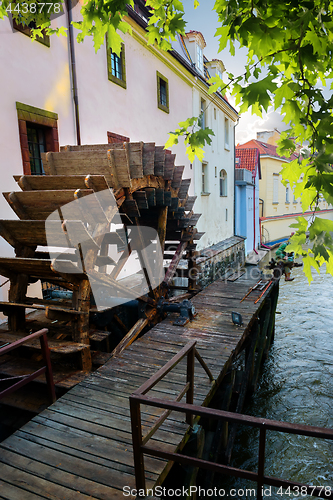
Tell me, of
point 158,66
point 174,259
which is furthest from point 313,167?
point 158,66

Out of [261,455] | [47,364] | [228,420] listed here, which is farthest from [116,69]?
[261,455]

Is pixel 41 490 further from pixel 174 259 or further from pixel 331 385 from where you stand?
pixel 331 385

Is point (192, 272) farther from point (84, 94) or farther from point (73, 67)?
point (73, 67)

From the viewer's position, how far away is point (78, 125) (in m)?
7.13

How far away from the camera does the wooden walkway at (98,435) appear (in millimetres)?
2461

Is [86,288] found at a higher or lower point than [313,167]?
lower

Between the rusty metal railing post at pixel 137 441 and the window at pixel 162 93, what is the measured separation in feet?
33.4

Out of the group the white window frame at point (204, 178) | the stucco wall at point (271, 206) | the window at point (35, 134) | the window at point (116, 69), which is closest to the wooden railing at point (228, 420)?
the window at point (35, 134)

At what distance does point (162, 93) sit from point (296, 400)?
982 centimetres

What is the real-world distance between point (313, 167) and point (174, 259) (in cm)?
521

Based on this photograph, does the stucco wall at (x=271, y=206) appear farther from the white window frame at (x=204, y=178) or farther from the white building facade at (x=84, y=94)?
the white building facade at (x=84, y=94)

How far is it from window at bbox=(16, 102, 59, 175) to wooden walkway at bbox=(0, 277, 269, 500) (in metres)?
3.90

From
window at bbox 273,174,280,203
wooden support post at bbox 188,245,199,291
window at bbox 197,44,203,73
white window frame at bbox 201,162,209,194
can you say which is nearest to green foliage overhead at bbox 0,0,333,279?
wooden support post at bbox 188,245,199,291

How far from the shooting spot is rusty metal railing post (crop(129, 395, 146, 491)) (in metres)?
2.18
